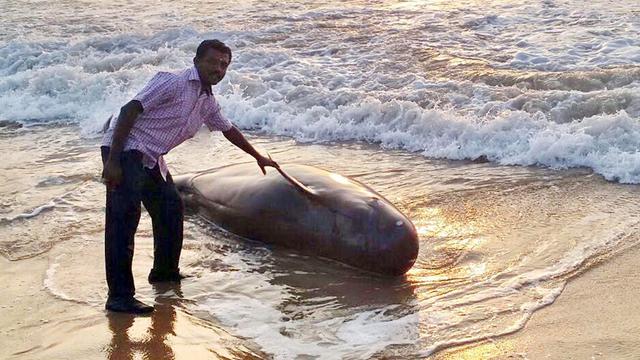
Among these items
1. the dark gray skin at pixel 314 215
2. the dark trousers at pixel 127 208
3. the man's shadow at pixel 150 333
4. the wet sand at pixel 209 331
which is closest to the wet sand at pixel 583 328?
the wet sand at pixel 209 331

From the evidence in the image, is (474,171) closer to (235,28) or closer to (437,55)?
(437,55)

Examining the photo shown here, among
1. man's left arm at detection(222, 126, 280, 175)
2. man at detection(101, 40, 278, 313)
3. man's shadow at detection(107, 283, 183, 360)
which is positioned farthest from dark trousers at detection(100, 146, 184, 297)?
man's left arm at detection(222, 126, 280, 175)

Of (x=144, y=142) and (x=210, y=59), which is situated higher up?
(x=210, y=59)

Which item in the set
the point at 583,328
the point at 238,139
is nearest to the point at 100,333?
the point at 238,139

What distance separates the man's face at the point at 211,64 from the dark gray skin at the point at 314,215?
1.39 m

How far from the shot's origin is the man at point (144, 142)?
443 cm

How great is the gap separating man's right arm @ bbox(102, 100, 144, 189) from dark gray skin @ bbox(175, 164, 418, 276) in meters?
1.59

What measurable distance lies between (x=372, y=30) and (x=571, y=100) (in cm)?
526

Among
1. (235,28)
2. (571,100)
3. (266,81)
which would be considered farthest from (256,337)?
(235,28)

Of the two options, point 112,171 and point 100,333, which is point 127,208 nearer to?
point 112,171

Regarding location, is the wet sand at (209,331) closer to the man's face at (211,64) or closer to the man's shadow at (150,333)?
the man's shadow at (150,333)

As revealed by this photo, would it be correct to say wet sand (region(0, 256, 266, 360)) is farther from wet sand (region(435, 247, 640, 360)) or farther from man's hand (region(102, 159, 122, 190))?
wet sand (region(435, 247, 640, 360))

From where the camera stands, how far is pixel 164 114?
14.8 feet

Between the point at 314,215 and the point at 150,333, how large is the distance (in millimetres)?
1640
